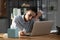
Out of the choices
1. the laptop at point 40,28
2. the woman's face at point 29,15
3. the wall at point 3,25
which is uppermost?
the woman's face at point 29,15

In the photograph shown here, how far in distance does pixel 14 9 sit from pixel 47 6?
3.15 feet

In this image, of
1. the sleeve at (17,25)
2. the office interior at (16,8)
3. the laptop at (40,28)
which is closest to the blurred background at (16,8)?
the office interior at (16,8)

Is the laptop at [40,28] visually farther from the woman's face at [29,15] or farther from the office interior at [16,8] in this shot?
the office interior at [16,8]

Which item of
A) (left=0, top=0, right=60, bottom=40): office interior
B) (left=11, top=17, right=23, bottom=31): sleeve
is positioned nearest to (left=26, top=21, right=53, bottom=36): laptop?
(left=11, top=17, right=23, bottom=31): sleeve

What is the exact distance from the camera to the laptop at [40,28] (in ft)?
6.93

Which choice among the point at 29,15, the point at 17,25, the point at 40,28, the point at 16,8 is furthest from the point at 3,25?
the point at 40,28

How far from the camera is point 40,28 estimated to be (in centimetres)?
215

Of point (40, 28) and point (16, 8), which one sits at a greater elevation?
point (16, 8)

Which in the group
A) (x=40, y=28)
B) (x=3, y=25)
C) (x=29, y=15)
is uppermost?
(x=29, y=15)

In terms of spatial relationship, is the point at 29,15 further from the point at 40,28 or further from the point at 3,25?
the point at 3,25

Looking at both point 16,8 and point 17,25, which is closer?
point 17,25

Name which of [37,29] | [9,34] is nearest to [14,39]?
[9,34]

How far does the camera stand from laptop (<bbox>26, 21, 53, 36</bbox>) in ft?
6.93

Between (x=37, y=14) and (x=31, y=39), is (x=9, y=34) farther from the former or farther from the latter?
(x=37, y=14)
